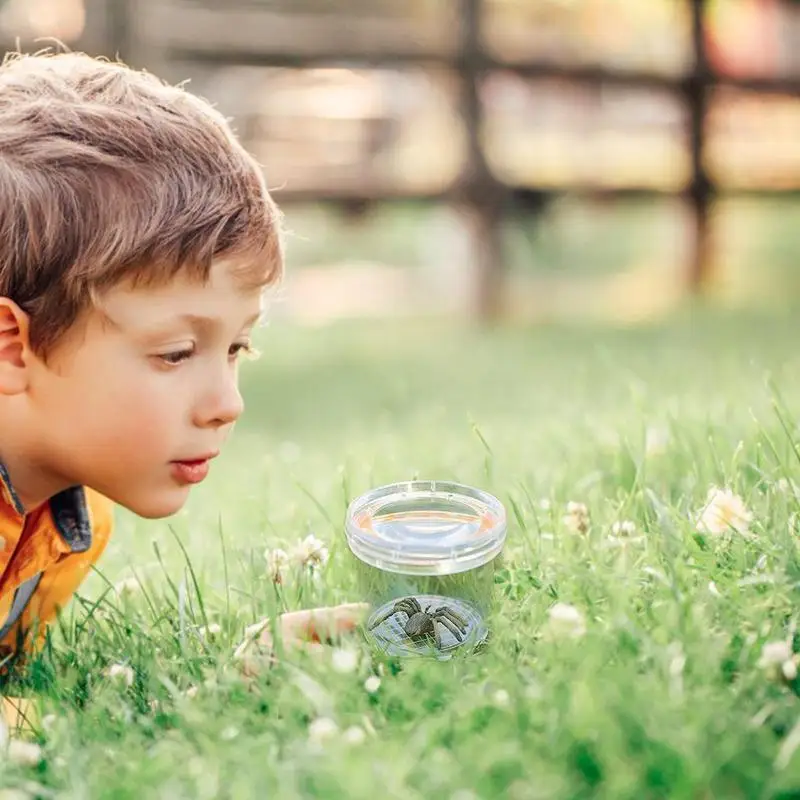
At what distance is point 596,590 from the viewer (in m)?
1.55

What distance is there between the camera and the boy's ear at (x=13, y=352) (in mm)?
1750

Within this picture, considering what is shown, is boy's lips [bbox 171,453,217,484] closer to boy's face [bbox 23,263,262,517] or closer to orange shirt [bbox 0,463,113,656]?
boy's face [bbox 23,263,262,517]

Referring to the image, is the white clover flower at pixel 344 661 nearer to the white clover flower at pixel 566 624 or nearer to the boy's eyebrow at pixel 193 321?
the white clover flower at pixel 566 624

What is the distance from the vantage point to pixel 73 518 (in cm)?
204

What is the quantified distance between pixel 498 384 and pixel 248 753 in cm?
349

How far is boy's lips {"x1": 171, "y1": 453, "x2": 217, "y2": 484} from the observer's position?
1797 millimetres

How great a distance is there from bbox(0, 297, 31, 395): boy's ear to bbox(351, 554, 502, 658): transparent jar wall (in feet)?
2.08

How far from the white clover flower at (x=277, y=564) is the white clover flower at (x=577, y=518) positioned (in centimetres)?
45

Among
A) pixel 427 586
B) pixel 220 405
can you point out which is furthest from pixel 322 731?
pixel 220 405

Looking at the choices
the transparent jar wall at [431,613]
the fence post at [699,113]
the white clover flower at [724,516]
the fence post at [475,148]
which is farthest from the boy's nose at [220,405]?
the fence post at [699,113]

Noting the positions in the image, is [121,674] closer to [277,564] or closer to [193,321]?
[277,564]

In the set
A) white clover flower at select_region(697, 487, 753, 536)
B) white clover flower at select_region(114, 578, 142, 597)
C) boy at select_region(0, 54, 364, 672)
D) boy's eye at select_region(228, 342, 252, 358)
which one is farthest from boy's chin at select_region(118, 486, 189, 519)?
white clover flower at select_region(697, 487, 753, 536)

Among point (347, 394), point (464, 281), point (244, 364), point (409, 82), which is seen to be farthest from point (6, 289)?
point (409, 82)

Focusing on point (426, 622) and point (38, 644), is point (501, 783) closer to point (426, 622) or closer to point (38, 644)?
point (426, 622)
